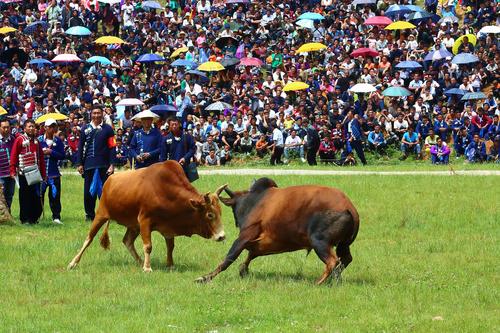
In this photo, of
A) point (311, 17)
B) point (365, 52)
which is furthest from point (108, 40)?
point (365, 52)

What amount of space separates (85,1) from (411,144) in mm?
19604

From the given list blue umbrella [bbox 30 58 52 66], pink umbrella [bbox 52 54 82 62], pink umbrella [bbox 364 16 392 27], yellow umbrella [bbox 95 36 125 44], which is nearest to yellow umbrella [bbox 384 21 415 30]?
pink umbrella [bbox 364 16 392 27]

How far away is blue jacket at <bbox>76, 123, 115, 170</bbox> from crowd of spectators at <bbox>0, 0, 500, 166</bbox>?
12.8 meters

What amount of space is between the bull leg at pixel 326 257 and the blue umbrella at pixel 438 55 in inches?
1026

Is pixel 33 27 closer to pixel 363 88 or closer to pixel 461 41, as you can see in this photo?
pixel 363 88

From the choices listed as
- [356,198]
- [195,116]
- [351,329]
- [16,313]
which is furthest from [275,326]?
[195,116]

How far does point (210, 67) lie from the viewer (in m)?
A: 42.7

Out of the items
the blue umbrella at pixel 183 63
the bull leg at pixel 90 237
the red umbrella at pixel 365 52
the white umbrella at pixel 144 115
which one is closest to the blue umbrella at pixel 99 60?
the blue umbrella at pixel 183 63

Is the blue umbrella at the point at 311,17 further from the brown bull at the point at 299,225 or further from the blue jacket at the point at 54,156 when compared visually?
the brown bull at the point at 299,225

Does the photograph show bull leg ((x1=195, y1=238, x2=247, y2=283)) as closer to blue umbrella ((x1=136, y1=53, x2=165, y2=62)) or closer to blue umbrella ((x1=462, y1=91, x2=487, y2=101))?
blue umbrella ((x1=462, y1=91, x2=487, y2=101))

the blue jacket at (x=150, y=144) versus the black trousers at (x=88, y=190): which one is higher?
the blue jacket at (x=150, y=144)

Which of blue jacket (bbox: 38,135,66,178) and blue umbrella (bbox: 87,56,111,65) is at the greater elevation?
blue jacket (bbox: 38,135,66,178)

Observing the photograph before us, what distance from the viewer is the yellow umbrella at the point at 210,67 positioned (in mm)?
42625

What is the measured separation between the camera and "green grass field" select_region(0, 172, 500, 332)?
1332 cm
